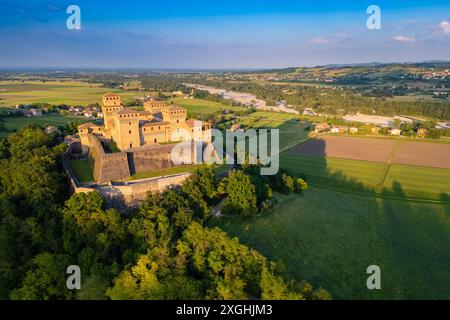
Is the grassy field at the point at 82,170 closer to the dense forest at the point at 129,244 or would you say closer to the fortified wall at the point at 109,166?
the fortified wall at the point at 109,166

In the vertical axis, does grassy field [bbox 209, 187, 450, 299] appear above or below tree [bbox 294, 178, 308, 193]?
below

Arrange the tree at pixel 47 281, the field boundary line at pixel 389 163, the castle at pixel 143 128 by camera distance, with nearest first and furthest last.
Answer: the tree at pixel 47 281
the castle at pixel 143 128
the field boundary line at pixel 389 163

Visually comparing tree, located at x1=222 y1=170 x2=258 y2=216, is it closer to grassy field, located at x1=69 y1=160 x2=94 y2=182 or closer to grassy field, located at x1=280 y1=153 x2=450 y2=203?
grassy field, located at x1=69 y1=160 x2=94 y2=182

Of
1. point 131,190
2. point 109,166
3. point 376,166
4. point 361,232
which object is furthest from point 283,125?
point 131,190

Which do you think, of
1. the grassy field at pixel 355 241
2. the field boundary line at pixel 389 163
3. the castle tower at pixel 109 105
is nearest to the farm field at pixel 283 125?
the field boundary line at pixel 389 163

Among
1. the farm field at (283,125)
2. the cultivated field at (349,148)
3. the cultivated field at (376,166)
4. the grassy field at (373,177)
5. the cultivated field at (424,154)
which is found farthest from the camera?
the farm field at (283,125)

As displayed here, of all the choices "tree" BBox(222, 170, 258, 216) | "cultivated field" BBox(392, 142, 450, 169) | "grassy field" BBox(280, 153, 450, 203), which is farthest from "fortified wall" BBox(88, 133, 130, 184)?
"cultivated field" BBox(392, 142, 450, 169)

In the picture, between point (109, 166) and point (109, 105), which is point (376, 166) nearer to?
point (109, 166)
